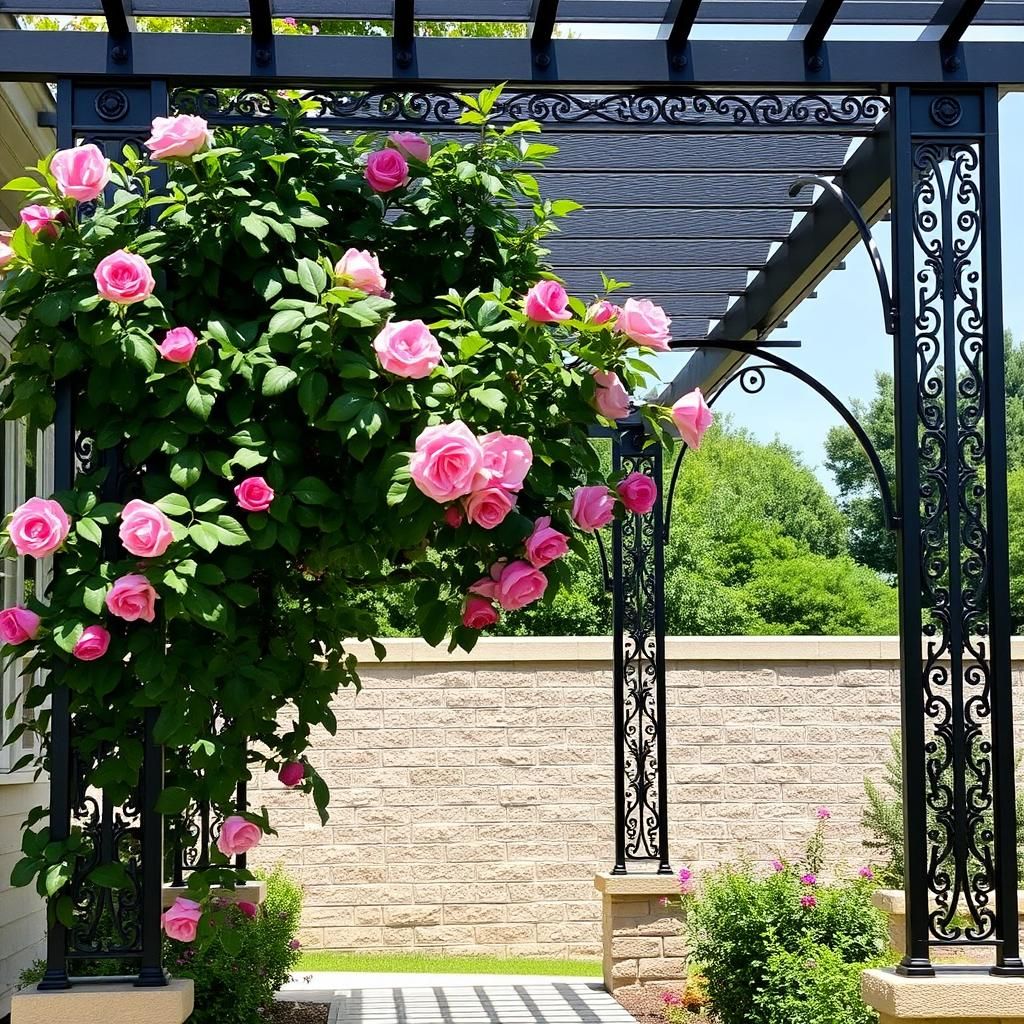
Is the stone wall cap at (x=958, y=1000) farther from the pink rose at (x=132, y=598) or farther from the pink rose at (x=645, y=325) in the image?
the pink rose at (x=132, y=598)

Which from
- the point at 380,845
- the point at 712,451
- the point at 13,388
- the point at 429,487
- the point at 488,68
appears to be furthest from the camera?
the point at 712,451

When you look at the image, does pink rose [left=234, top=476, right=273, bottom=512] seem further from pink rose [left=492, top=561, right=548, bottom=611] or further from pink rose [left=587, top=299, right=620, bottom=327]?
pink rose [left=587, top=299, right=620, bottom=327]

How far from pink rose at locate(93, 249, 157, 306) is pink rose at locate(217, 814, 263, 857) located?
1490 mm

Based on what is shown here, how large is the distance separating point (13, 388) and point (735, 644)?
768cm

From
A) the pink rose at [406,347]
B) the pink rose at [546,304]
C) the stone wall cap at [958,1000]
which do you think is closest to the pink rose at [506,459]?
the pink rose at [406,347]

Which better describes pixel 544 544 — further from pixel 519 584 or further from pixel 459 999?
pixel 459 999

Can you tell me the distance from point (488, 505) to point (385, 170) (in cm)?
107

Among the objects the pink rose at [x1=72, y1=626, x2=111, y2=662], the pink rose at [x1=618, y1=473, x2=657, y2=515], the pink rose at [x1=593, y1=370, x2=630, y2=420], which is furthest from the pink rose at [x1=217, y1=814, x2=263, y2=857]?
the pink rose at [x1=593, y1=370, x2=630, y2=420]

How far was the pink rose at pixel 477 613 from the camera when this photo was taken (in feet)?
12.5

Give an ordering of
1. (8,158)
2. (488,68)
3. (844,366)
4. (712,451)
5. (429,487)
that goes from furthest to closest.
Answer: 1. (844,366)
2. (712,451)
3. (8,158)
4. (488,68)
5. (429,487)

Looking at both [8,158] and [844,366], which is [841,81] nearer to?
[8,158]

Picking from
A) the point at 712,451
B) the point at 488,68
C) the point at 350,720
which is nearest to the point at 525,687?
the point at 350,720

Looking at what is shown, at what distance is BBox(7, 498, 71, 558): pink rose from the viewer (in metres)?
3.60

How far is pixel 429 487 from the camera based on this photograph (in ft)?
11.1
